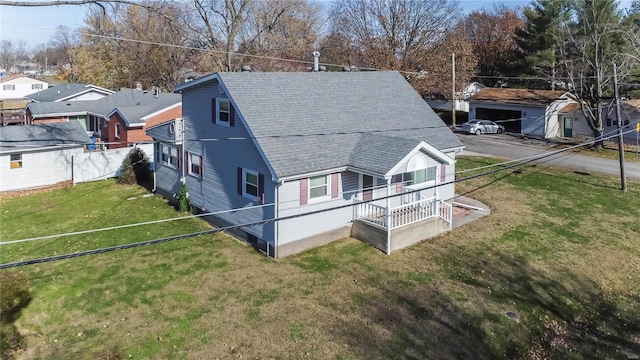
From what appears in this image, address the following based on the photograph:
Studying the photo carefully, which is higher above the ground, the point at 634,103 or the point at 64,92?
the point at 64,92

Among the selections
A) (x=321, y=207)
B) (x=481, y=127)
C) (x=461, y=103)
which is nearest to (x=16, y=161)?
(x=321, y=207)

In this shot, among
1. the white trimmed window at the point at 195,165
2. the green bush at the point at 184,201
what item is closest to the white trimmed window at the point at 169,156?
the white trimmed window at the point at 195,165

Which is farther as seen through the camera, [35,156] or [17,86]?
[17,86]

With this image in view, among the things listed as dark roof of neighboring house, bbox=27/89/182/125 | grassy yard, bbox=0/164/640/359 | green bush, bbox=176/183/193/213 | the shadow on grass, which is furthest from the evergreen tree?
green bush, bbox=176/183/193/213

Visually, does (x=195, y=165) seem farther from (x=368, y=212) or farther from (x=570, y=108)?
(x=570, y=108)

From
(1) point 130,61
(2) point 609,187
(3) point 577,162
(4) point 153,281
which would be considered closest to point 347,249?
(4) point 153,281

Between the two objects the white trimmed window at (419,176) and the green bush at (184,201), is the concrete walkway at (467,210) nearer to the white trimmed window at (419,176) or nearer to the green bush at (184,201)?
the white trimmed window at (419,176)
